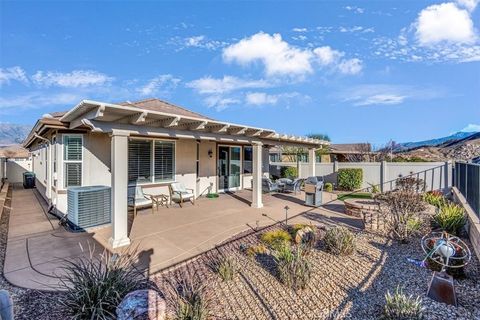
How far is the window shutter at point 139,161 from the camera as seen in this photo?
917 cm

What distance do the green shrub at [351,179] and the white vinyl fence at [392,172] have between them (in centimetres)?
43

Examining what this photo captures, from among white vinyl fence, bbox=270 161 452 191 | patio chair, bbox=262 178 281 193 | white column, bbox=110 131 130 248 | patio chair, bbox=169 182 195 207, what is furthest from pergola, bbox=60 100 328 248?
white vinyl fence, bbox=270 161 452 191

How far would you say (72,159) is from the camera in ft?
25.7

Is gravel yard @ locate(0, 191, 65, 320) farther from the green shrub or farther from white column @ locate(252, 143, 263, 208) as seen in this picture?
the green shrub

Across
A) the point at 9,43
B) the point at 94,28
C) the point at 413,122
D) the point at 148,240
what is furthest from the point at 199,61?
the point at 413,122

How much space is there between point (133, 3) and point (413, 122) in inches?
998

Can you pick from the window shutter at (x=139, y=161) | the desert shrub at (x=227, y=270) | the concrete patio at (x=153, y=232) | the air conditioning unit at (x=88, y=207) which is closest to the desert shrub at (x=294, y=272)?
the desert shrub at (x=227, y=270)

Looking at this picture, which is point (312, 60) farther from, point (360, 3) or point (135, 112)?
point (135, 112)

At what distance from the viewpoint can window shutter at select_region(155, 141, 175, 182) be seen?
10031mm

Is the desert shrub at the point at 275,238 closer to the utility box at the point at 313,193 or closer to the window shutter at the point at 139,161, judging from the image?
the utility box at the point at 313,193

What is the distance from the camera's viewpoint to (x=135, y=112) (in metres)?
5.71

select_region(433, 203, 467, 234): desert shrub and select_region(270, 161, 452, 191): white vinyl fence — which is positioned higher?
select_region(270, 161, 452, 191): white vinyl fence

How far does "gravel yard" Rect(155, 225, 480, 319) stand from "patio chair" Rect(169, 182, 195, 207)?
4976 millimetres

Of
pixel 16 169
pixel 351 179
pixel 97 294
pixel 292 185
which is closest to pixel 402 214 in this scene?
pixel 97 294
